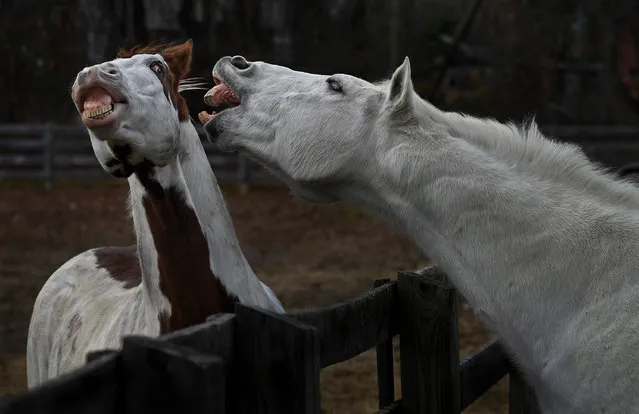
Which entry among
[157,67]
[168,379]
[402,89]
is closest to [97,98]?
[157,67]

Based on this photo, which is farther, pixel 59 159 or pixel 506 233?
pixel 59 159

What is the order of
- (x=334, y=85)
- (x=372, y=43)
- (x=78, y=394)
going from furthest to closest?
(x=372, y=43) → (x=334, y=85) → (x=78, y=394)

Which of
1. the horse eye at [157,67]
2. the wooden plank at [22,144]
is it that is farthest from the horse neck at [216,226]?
the wooden plank at [22,144]

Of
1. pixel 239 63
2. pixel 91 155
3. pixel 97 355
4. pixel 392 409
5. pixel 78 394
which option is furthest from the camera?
pixel 91 155

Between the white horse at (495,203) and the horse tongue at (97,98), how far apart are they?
1.19 ft

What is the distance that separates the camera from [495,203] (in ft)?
8.32

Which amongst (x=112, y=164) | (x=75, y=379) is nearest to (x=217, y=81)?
(x=112, y=164)

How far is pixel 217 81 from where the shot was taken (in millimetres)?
3062

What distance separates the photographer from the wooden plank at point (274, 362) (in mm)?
1793

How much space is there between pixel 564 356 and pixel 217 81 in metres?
1.51

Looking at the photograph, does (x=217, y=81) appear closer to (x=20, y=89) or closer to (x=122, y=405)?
(x=122, y=405)

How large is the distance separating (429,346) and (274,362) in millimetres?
1230

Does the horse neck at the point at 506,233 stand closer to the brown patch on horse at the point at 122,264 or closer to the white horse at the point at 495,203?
the white horse at the point at 495,203

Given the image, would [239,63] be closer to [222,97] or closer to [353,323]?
[222,97]
